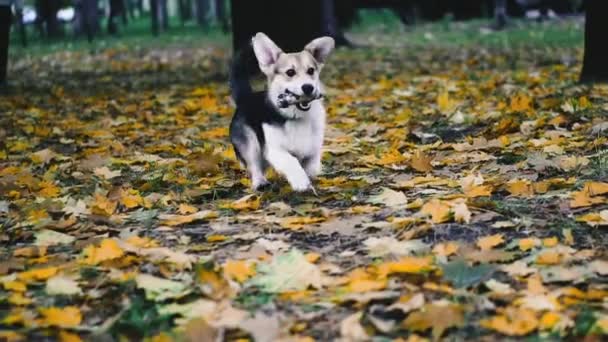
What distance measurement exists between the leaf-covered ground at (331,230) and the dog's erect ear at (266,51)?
0.66 metres

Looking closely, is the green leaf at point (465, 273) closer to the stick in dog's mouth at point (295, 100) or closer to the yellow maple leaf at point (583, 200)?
the yellow maple leaf at point (583, 200)

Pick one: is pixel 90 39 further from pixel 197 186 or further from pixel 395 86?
pixel 197 186

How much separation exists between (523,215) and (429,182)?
931mm

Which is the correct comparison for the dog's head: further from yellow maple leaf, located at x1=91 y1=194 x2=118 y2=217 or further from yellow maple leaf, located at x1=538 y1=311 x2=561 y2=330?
yellow maple leaf, located at x1=538 y1=311 x2=561 y2=330

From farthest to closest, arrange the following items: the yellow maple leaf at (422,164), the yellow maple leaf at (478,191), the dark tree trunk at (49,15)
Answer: the dark tree trunk at (49,15) < the yellow maple leaf at (422,164) < the yellow maple leaf at (478,191)

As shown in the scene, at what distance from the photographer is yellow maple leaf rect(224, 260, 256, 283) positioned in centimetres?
317

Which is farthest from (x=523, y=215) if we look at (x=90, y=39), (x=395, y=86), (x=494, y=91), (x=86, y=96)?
(x=90, y=39)

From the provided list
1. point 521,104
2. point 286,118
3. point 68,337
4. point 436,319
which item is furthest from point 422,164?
point 68,337

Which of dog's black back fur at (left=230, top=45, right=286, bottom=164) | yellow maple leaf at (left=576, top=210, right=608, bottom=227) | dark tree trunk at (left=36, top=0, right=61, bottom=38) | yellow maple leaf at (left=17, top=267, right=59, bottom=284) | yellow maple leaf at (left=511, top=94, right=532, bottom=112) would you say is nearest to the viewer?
yellow maple leaf at (left=17, top=267, right=59, bottom=284)

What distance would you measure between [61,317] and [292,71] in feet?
6.79

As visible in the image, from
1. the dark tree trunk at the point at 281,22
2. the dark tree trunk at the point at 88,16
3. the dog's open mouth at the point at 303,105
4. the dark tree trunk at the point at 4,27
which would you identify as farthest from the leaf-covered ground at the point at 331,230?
the dark tree trunk at the point at 88,16

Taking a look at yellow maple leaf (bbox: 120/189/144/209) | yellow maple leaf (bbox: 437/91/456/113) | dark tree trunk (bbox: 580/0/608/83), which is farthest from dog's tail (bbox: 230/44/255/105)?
dark tree trunk (bbox: 580/0/608/83)

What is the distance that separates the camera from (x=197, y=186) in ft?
16.6

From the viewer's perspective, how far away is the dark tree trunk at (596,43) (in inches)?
325
